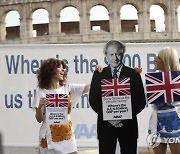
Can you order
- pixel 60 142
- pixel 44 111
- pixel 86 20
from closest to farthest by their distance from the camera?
1. pixel 60 142
2. pixel 44 111
3. pixel 86 20

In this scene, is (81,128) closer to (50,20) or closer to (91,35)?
(91,35)

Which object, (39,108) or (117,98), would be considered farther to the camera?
(117,98)

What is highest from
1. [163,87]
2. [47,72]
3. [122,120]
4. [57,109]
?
[47,72]

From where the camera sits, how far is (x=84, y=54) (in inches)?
149

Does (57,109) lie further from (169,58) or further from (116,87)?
(169,58)

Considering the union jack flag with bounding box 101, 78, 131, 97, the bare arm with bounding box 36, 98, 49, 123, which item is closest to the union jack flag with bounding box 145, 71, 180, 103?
the union jack flag with bounding box 101, 78, 131, 97

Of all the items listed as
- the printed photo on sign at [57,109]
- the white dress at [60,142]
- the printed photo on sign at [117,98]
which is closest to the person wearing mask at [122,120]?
the printed photo on sign at [117,98]

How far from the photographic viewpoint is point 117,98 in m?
3.12

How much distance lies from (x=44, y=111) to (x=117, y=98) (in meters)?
0.58

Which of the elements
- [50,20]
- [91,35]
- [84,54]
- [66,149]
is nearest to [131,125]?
[66,149]

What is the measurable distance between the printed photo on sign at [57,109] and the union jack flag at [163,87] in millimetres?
636

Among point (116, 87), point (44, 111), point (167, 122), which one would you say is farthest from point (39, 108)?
point (167, 122)

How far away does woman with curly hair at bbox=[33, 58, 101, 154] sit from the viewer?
113 inches

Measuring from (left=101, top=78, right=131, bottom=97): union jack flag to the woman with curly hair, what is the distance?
0.78 feet
